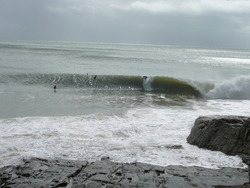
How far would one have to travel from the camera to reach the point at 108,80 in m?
25.2

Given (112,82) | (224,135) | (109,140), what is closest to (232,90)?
(112,82)

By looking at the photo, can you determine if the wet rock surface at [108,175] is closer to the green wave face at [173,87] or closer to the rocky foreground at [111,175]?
the rocky foreground at [111,175]

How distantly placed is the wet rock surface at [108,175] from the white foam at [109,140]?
0.56 metres

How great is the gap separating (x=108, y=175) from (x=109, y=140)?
279 cm

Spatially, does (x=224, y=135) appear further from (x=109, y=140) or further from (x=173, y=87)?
(x=173, y=87)

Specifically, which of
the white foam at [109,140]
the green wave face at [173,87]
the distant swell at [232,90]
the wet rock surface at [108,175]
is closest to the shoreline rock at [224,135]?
the white foam at [109,140]

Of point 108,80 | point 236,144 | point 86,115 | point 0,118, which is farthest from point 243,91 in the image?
point 0,118

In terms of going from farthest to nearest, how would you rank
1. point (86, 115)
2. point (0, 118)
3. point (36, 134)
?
point (86, 115) < point (0, 118) < point (36, 134)

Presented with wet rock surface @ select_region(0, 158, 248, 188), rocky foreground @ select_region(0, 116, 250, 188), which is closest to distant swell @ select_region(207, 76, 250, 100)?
rocky foreground @ select_region(0, 116, 250, 188)

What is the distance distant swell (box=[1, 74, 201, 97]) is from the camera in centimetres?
2284

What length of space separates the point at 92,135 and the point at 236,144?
3974 mm

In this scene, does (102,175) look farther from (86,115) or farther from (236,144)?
(86,115)

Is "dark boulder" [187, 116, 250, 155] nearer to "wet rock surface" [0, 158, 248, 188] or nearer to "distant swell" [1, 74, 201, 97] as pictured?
"wet rock surface" [0, 158, 248, 188]

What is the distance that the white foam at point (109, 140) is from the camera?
23.9 feet
